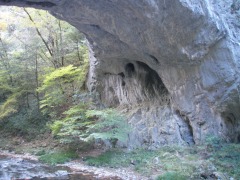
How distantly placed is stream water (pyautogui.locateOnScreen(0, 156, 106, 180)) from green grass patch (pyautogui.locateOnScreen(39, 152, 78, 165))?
0.44 meters

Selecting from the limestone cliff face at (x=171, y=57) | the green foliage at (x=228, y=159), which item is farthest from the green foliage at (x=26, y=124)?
the green foliage at (x=228, y=159)

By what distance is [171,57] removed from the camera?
1059 centimetres

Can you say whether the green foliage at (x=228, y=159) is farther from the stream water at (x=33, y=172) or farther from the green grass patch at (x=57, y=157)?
the green grass patch at (x=57, y=157)

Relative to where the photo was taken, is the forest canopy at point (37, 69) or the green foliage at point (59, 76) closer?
the green foliage at point (59, 76)

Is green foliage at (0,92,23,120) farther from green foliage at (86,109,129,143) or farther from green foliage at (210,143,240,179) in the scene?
green foliage at (210,143,240,179)

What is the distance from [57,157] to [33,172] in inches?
84.6

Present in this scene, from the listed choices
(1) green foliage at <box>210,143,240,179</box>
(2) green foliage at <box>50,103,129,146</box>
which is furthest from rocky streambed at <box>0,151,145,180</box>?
(1) green foliage at <box>210,143,240,179</box>

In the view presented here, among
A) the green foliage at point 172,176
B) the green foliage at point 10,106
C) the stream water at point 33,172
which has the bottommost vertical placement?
the green foliage at point 172,176

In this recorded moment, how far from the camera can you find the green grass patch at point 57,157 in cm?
1135

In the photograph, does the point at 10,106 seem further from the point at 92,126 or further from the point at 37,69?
the point at 92,126

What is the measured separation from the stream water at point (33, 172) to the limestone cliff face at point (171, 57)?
12.1 feet

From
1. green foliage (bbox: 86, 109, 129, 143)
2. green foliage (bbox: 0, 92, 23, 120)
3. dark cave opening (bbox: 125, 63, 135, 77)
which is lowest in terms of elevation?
green foliage (bbox: 86, 109, 129, 143)

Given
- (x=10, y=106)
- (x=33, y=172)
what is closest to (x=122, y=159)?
(x=33, y=172)

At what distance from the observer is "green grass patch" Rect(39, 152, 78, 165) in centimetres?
1135
